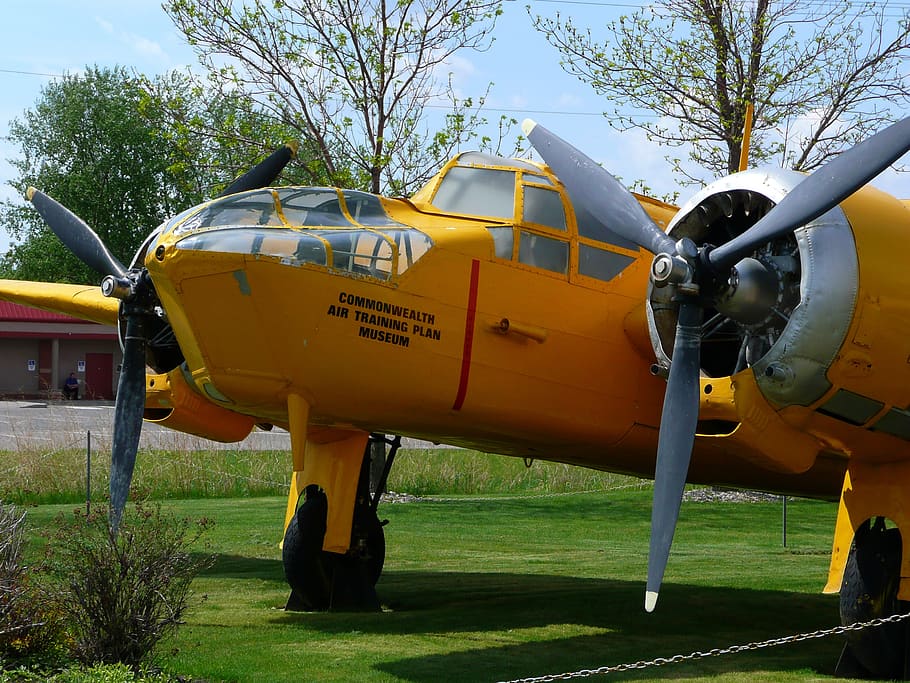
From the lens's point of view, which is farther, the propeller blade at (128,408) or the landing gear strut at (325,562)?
the landing gear strut at (325,562)

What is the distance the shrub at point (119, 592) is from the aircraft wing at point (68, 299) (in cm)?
508

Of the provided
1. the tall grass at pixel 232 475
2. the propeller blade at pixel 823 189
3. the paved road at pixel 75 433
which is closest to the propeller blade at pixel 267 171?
the propeller blade at pixel 823 189

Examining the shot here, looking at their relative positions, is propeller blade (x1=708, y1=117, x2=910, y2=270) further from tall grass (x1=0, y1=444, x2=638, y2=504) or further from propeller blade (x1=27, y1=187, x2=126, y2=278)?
tall grass (x1=0, y1=444, x2=638, y2=504)

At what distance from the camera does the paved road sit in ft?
91.2

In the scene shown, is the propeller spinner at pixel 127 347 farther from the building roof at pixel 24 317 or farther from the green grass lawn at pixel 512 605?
the building roof at pixel 24 317

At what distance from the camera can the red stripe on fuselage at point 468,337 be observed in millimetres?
9891

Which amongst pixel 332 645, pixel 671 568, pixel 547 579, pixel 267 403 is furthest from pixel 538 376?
pixel 671 568

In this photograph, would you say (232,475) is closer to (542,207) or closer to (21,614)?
(542,207)

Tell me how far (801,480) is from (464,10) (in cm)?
1368

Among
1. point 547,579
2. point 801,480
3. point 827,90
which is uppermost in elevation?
point 827,90

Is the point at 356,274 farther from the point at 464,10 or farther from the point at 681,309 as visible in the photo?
the point at 464,10

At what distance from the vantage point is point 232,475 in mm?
26031

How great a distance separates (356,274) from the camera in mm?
9438

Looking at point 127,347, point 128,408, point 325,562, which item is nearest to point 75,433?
point 325,562
